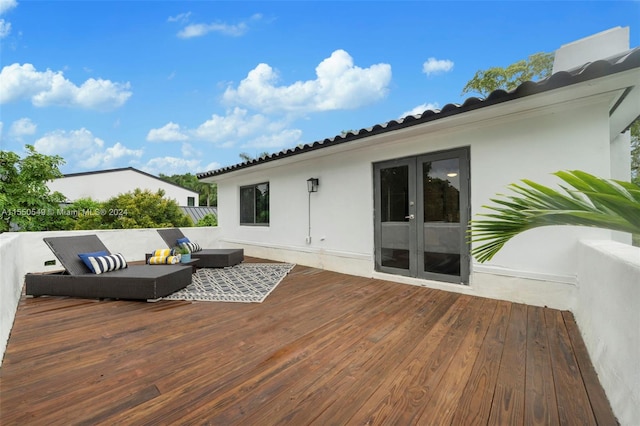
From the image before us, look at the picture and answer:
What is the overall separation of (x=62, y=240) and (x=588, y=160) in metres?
7.31

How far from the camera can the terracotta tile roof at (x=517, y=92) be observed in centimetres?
245

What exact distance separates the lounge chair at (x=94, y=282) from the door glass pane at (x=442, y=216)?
4029 millimetres

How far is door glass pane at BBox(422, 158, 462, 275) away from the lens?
13.3 ft

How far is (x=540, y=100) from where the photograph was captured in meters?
3.13

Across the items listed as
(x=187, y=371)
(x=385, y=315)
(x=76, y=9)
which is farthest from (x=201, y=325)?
(x=76, y=9)

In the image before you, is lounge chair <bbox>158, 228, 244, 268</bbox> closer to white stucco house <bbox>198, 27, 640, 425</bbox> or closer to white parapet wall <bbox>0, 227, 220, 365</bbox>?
white parapet wall <bbox>0, 227, 220, 365</bbox>

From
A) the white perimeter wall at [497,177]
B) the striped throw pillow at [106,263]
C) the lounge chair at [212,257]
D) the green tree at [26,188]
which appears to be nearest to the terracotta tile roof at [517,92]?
the white perimeter wall at [497,177]

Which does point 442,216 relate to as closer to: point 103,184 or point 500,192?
point 500,192

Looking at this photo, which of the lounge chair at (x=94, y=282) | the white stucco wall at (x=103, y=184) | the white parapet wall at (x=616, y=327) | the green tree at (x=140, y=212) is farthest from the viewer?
the white stucco wall at (x=103, y=184)

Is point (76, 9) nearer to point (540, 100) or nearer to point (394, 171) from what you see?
point (394, 171)

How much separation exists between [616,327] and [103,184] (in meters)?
21.5

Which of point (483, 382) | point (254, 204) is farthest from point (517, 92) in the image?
point (254, 204)

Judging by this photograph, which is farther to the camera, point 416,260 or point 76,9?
point 76,9

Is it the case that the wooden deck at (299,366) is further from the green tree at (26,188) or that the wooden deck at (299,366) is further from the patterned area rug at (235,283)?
the green tree at (26,188)
